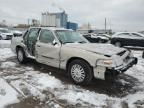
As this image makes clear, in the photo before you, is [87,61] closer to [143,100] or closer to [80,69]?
[80,69]

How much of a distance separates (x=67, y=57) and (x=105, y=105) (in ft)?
6.38

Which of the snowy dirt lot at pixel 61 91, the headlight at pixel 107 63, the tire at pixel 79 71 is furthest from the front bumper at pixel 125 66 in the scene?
the tire at pixel 79 71

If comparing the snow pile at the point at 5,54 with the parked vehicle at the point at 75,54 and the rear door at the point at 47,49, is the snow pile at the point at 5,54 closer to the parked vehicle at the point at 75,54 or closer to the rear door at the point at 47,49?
the parked vehicle at the point at 75,54

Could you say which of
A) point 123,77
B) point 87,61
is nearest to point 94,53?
point 87,61

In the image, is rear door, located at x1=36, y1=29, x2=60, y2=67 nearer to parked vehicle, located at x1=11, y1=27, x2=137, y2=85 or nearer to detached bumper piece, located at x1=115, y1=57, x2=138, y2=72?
parked vehicle, located at x1=11, y1=27, x2=137, y2=85

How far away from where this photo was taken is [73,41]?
6234 mm

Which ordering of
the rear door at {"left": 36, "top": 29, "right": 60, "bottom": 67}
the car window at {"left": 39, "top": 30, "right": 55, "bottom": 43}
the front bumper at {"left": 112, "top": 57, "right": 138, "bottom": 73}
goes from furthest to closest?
the car window at {"left": 39, "top": 30, "right": 55, "bottom": 43} → the rear door at {"left": 36, "top": 29, "right": 60, "bottom": 67} → the front bumper at {"left": 112, "top": 57, "right": 138, "bottom": 73}

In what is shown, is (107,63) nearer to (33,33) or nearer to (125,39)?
(33,33)

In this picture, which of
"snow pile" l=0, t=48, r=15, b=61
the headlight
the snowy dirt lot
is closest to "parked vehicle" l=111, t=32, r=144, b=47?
"snow pile" l=0, t=48, r=15, b=61

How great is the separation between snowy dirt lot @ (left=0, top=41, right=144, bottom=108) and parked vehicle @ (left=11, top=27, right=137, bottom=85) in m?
0.45

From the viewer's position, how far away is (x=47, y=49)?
6215 millimetres

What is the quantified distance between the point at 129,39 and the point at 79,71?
12.1 m

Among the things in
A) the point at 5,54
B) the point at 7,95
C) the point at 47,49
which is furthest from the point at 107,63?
the point at 5,54

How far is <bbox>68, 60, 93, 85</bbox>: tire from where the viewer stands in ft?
16.5
